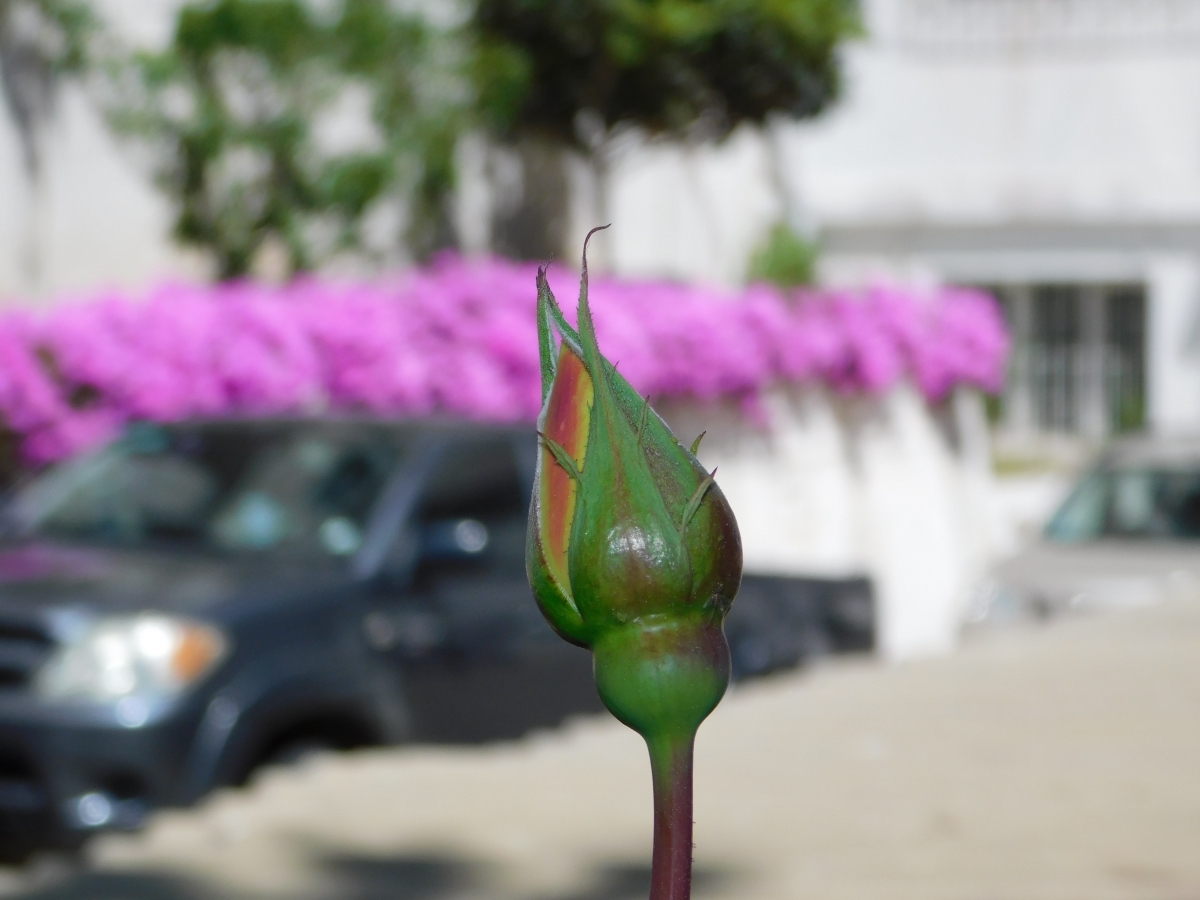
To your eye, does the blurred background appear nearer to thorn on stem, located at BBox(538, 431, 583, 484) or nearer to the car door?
the car door

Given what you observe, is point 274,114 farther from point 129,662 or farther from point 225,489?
point 129,662

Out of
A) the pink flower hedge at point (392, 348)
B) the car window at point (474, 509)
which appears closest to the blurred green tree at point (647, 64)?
the pink flower hedge at point (392, 348)

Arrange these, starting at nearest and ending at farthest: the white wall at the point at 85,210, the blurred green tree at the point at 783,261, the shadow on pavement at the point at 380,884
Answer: the shadow on pavement at the point at 380,884 < the white wall at the point at 85,210 < the blurred green tree at the point at 783,261

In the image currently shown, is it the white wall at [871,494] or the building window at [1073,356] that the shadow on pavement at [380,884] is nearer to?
the white wall at [871,494]

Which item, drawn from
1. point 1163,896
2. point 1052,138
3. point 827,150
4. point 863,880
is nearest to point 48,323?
point 863,880

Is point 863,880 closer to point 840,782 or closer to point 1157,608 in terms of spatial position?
point 840,782

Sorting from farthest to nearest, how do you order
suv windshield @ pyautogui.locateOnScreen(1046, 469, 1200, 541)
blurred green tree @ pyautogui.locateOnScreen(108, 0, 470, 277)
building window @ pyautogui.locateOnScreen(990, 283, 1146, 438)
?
building window @ pyautogui.locateOnScreen(990, 283, 1146, 438), blurred green tree @ pyautogui.locateOnScreen(108, 0, 470, 277), suv windshield @ pyautogui.locateOnScreen(1046, 469, 1200, 541)

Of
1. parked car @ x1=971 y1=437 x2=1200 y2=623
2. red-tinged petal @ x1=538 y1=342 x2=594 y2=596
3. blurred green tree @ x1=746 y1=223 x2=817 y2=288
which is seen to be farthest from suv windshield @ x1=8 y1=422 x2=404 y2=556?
blurred green tree @ x1=746 y1=223 x2=817 y2=288
